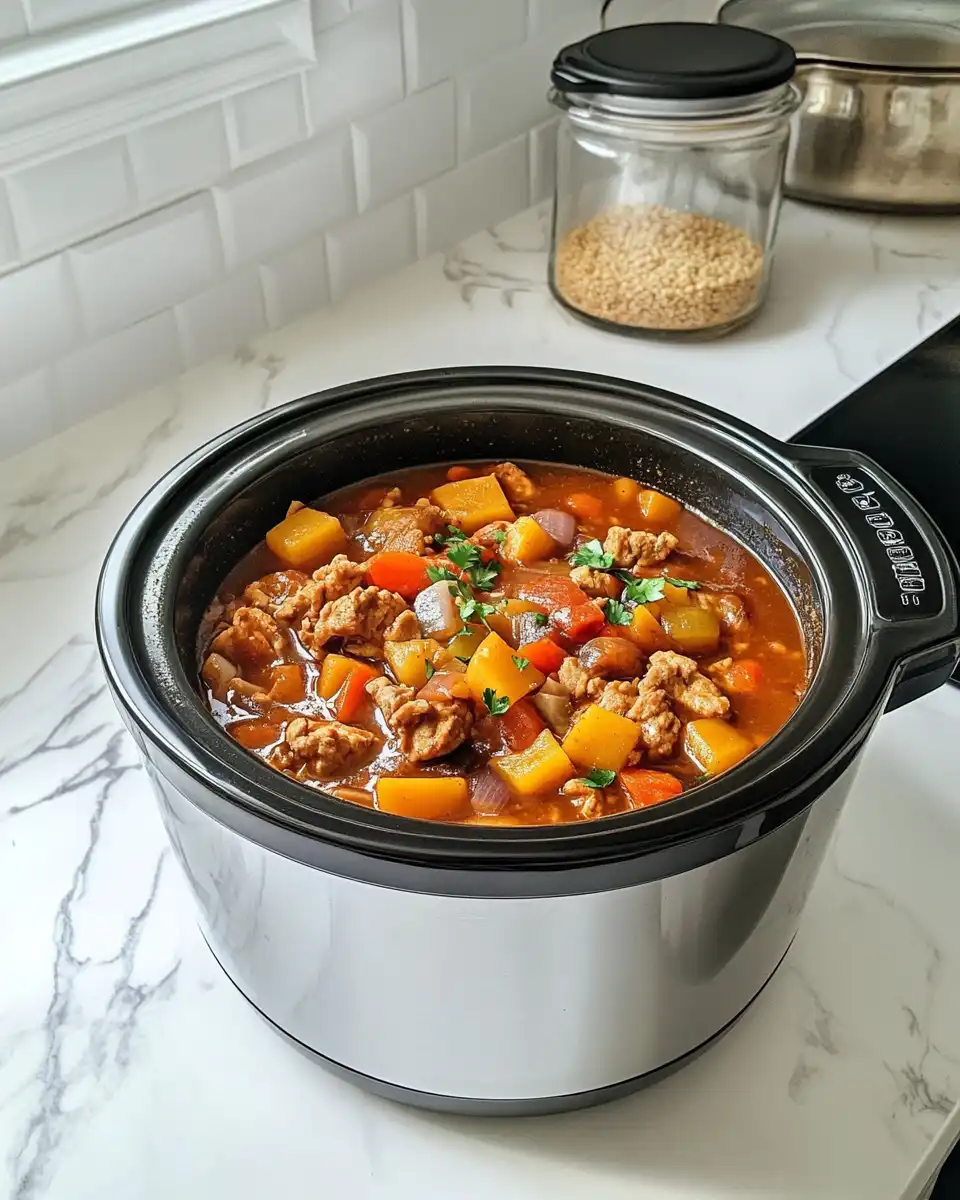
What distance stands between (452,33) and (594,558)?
921 mm

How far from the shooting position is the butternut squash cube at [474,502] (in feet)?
3.31

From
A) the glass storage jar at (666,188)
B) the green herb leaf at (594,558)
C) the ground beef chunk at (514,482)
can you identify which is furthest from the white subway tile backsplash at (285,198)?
the green herb leaf at (594,558)

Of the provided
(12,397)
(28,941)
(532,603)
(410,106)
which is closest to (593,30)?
(410,106)

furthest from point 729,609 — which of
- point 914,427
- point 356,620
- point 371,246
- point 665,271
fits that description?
point 371,246

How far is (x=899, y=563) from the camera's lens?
762mm

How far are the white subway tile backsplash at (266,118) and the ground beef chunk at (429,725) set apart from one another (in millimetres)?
847

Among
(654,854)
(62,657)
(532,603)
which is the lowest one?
(62,657)

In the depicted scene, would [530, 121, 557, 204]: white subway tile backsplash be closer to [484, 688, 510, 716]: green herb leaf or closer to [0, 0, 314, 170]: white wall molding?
[0, 0, 314, 170]: white wall molding

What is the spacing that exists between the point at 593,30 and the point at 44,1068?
1568 millimetres

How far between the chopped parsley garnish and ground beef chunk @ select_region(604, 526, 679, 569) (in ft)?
0.78

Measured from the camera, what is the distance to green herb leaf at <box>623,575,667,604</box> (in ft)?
3.01

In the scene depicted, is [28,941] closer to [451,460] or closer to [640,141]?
[451,460]

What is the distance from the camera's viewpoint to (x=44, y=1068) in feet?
2.63

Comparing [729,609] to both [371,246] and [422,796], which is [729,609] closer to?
[422,796]
